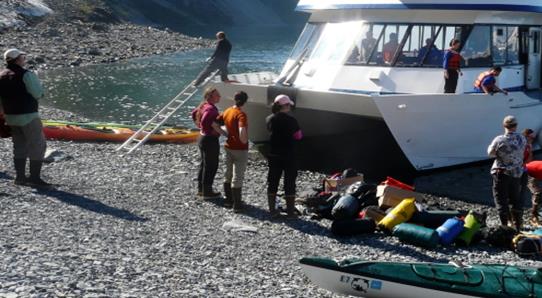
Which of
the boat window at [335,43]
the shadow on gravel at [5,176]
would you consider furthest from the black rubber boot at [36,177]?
the boat window at [335,43]

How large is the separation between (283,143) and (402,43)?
558 cm

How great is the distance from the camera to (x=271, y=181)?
10562 millimetres

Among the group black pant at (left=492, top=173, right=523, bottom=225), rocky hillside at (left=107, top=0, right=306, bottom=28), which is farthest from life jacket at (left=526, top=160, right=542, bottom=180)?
rocky hillside at (left=107, top=0, right=306, bottom=28)

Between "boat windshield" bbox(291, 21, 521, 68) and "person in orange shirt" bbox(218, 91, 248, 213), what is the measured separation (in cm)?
501

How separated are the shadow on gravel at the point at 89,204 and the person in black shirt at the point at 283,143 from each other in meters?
1.99

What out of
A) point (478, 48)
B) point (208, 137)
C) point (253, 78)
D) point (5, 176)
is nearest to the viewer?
point (208, 137)

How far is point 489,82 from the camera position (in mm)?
14828

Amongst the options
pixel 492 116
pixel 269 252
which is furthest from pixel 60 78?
pixel 269 252

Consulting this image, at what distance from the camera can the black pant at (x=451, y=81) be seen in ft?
46.7

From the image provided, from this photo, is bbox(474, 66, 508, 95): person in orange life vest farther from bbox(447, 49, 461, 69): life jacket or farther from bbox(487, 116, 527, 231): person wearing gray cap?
bbox(487, 116, 527, 231): person wearing gray cap

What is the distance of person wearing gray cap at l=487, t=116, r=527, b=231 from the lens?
10203mm

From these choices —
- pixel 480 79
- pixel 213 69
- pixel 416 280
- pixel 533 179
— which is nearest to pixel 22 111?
pixel 416 280

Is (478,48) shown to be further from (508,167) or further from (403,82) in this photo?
(508,167)

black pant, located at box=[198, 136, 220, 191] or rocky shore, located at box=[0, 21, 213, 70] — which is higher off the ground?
rocky shore, located at box=[0, 21, 213, 70]
